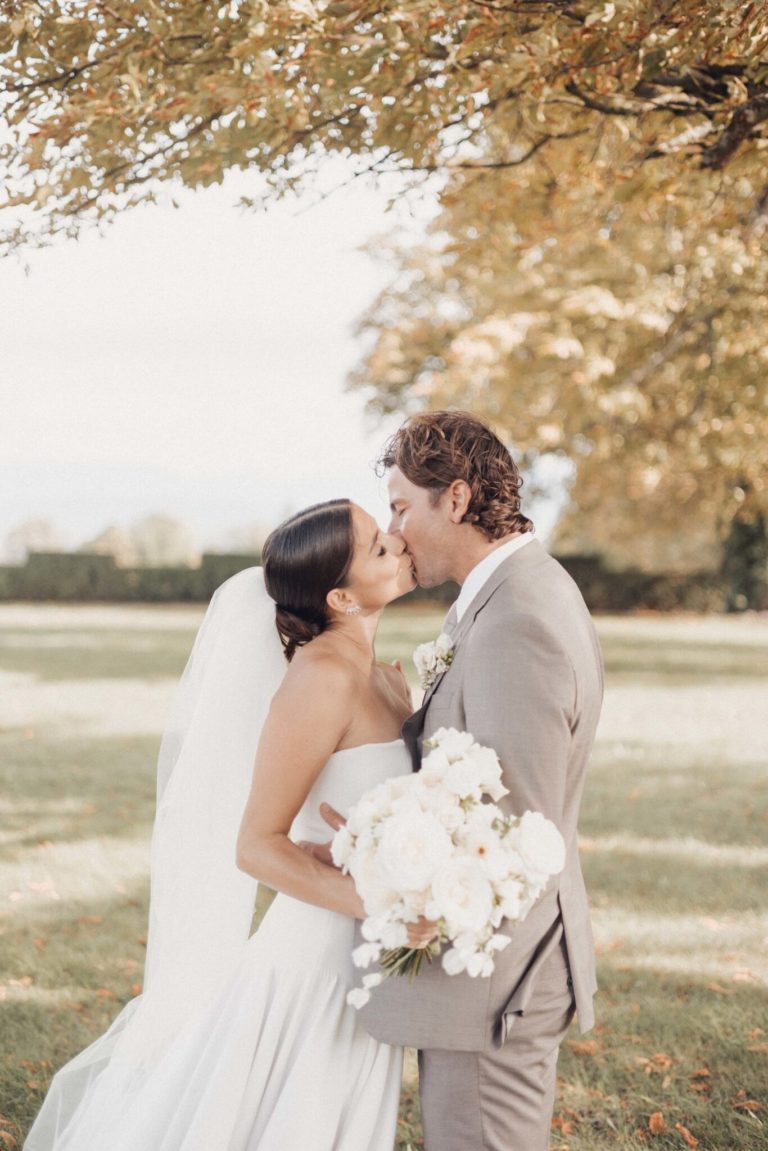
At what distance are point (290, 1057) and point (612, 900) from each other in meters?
4.42

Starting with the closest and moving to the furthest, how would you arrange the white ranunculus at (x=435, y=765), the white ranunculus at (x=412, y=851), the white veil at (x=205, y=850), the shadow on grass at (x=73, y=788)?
the white ranunculus at (x=412, y=851) < the white ranunculus at (x=435, y=765) < the white veil at (x=205, y=850) < the shadow on grass at (x=73, y=788)

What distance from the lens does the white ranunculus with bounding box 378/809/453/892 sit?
2211 mm

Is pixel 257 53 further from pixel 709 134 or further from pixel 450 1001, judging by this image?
pixel 450 1001

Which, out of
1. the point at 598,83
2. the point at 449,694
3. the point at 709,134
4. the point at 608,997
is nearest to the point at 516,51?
the point at 598,83

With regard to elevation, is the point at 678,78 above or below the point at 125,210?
above

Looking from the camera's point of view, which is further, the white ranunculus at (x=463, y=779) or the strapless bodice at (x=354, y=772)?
the strapless bodice at (x=354, y=772)

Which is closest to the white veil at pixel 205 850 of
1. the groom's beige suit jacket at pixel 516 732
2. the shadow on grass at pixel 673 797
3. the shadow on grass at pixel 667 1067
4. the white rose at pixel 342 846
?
the groom's beige suit jacket at pixel 516 732

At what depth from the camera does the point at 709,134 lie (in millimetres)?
4910

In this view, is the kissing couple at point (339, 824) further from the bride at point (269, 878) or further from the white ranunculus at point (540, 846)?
the white ranunculus at point (540, 846)

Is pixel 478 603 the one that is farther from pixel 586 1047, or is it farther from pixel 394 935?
pixel 586 1047

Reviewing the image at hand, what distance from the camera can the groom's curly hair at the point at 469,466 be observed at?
3.01 meters

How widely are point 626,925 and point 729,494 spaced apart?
1908 cm

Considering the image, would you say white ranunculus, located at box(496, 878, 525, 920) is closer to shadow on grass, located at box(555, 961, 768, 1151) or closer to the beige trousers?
the beige trousers

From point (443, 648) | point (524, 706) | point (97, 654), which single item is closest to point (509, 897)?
point (524, 706)
